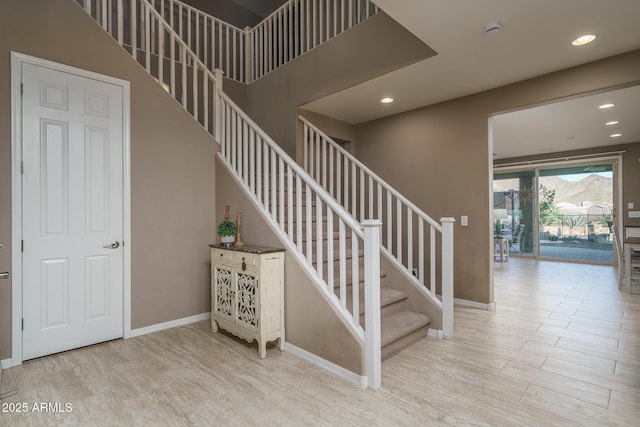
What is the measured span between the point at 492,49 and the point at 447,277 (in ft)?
6.98

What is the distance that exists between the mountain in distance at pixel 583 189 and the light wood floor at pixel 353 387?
5.16 meters

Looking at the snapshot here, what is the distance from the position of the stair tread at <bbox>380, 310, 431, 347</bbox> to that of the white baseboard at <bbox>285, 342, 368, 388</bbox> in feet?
1.37

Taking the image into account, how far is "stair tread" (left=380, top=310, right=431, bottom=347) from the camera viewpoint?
2783 millimetres

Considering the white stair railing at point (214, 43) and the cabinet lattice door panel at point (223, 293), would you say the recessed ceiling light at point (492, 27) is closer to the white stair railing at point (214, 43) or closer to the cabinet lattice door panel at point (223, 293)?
the cabinet lattice door panel at point (223, 293)

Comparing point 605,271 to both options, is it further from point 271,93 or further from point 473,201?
point 271,93

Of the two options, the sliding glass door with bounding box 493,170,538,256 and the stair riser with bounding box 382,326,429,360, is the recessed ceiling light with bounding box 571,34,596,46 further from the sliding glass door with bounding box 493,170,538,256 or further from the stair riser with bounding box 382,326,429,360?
the sliding glass door with bounding box 493,170,538,256

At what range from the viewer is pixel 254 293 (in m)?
2.83

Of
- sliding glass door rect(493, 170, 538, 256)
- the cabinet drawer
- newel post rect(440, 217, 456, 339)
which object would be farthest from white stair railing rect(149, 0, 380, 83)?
sliding glass door rect(493, 170, 538, 256)

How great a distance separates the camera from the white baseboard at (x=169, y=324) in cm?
329

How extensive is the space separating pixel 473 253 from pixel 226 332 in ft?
10.2

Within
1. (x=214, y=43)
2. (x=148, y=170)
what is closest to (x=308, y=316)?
(x=148, y=170)

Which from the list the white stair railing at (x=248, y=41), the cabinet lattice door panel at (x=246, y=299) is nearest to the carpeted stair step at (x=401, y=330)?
the cabinet lattice door panel at (x=246, y=299)

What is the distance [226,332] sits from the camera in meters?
3.37

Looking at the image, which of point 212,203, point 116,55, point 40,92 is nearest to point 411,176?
point 212,203
